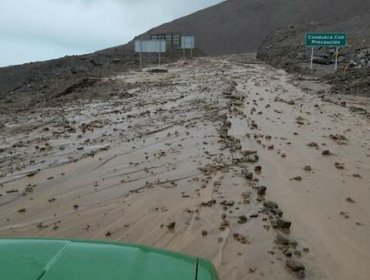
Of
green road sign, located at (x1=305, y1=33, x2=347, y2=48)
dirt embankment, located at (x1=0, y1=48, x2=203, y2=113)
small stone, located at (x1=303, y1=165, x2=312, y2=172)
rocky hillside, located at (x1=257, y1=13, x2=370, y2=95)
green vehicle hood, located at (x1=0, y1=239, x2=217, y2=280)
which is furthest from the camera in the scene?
dirt embankment, located at (x1=0, y1=48, x2=203, y2=113)

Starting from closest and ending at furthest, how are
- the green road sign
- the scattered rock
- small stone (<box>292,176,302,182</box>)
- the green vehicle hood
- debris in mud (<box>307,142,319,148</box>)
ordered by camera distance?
the green vehicle hood, small stone (<box>292,176,302,182</box>), the scattered rock, debris in mud (<box>307,142,319,148</box>), the green road sign

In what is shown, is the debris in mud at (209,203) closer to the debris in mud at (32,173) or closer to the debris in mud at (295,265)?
the debris in mud at (295,265)

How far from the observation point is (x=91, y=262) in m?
2.38

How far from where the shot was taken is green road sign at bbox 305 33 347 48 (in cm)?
2070

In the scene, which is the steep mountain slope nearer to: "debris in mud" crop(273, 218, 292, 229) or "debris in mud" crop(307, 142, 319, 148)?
"debris in mud" crop(307, 142, 319, 148)

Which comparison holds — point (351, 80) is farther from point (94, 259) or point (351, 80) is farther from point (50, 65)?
point (50, 65)

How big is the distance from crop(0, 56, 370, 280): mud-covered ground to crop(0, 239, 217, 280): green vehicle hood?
5.91 feet

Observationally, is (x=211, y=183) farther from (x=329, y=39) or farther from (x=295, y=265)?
(x=329, y=39)

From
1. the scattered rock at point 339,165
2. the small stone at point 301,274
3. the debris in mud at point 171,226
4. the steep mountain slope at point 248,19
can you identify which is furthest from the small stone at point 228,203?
the steep mountain slope at point 248,19

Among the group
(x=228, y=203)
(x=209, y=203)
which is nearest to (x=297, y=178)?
(x=228, y=203)

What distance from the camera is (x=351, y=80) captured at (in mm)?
16484

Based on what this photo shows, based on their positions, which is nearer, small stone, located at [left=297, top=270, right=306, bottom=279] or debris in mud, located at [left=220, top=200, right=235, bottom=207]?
small stone, located at [left=297, top=270, right=306, bottom=279]

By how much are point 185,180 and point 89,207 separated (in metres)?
1.31

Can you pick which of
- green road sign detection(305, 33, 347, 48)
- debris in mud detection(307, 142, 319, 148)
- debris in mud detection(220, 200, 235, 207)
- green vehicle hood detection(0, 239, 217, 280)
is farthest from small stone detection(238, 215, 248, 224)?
green road sign detection(305, 33, 347, 48)
